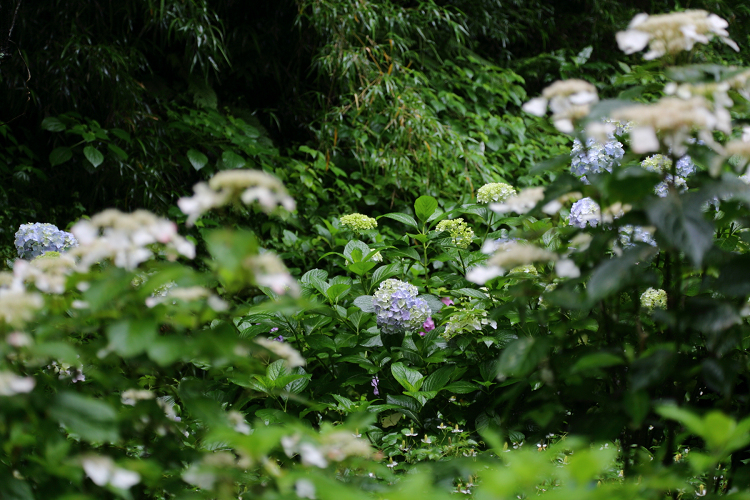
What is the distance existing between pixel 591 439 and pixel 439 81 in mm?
3849

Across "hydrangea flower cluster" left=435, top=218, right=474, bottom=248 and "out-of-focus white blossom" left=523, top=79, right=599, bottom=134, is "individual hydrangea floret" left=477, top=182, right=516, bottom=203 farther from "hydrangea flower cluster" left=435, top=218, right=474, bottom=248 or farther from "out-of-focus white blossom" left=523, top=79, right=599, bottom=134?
"out-of-focus white blossom" left=523, top=79, right=599, bottom=134

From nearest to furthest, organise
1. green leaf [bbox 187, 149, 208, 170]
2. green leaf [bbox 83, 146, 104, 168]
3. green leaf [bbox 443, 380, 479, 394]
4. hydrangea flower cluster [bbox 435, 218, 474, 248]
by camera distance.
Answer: green leaf [bbox 443, 380, 479, 394] < hydrangea flower cluster [bbox 435, 218, 474, 248] < green leaf [bbox 83, 146, 104, 168] < green leaf [bbox 187, 149, 208, 170]

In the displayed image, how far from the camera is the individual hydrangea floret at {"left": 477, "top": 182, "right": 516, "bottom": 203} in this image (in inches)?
75.9

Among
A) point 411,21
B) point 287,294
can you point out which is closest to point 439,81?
point 411,21

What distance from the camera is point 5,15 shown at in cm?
275

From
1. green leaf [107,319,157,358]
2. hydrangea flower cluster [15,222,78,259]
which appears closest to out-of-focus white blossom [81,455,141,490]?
green leaf [107,319,157,358]

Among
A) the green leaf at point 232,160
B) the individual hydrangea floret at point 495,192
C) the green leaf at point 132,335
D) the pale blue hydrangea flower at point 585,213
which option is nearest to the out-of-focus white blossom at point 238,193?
the green leaf at point 132,335

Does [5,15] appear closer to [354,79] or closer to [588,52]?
[354,79]

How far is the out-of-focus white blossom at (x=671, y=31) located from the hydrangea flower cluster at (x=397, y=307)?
93 centimetres

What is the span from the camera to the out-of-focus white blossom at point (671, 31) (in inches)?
30.3

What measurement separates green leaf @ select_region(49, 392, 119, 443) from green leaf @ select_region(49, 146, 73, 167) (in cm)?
243

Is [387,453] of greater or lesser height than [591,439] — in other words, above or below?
below

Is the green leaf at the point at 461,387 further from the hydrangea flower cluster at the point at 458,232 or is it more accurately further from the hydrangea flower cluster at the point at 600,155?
the hydrangea flower cluster at the point at 600,155

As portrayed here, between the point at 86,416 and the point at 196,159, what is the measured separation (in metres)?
2.51
